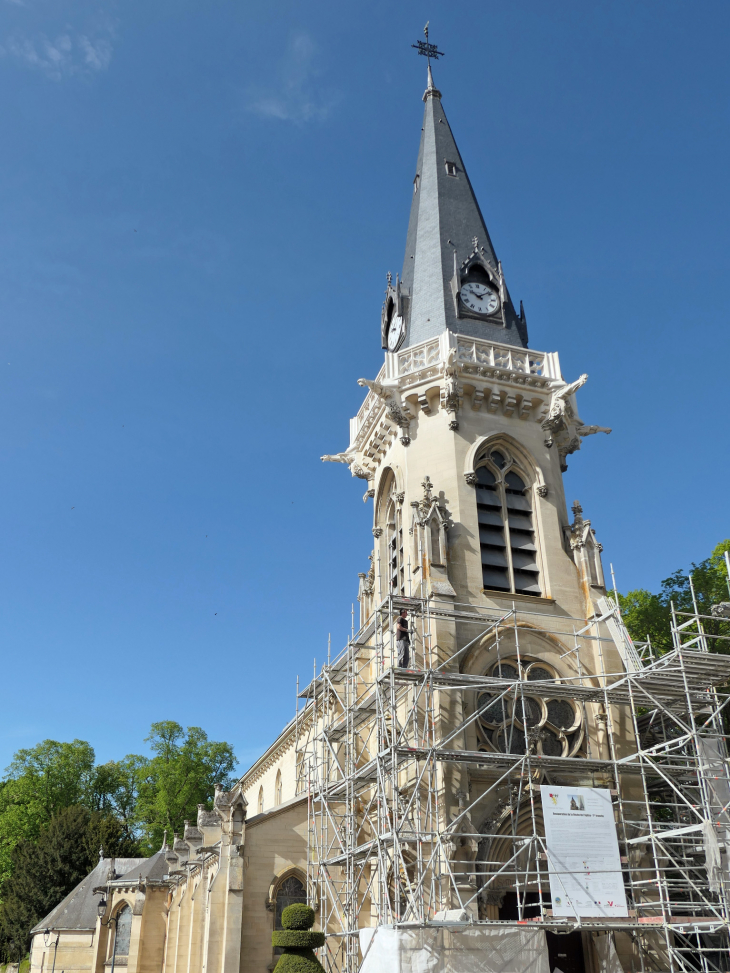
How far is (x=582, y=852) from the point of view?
18.5 meters

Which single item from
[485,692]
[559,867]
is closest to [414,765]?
[485,692]

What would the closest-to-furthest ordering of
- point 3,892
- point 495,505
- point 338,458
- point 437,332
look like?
point 495,505 → point 437,332 → point 338,458 → point 3,892

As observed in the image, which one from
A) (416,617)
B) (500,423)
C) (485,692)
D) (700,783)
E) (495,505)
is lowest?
(700,783)

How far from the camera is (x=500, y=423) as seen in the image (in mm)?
25875

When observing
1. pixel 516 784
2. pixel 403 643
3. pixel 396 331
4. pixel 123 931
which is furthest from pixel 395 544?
pixel 123 931

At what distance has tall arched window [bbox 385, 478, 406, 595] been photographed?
25.5m

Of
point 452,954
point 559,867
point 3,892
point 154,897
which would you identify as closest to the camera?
point 452,954

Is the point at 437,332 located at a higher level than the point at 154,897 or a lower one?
higher

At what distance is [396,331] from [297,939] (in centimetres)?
1920

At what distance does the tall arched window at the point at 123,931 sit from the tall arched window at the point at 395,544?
2339 centimetres

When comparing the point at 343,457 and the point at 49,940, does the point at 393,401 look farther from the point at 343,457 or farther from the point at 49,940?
the point at 49,940

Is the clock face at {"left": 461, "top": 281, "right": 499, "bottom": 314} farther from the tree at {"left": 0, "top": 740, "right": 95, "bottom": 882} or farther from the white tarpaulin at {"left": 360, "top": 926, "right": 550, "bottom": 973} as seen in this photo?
the tree at {"left": 0, "top": 740, "right": 95, "bottom": 882}

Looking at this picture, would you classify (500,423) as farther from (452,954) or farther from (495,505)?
(452,954)

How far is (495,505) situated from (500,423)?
106 inches
